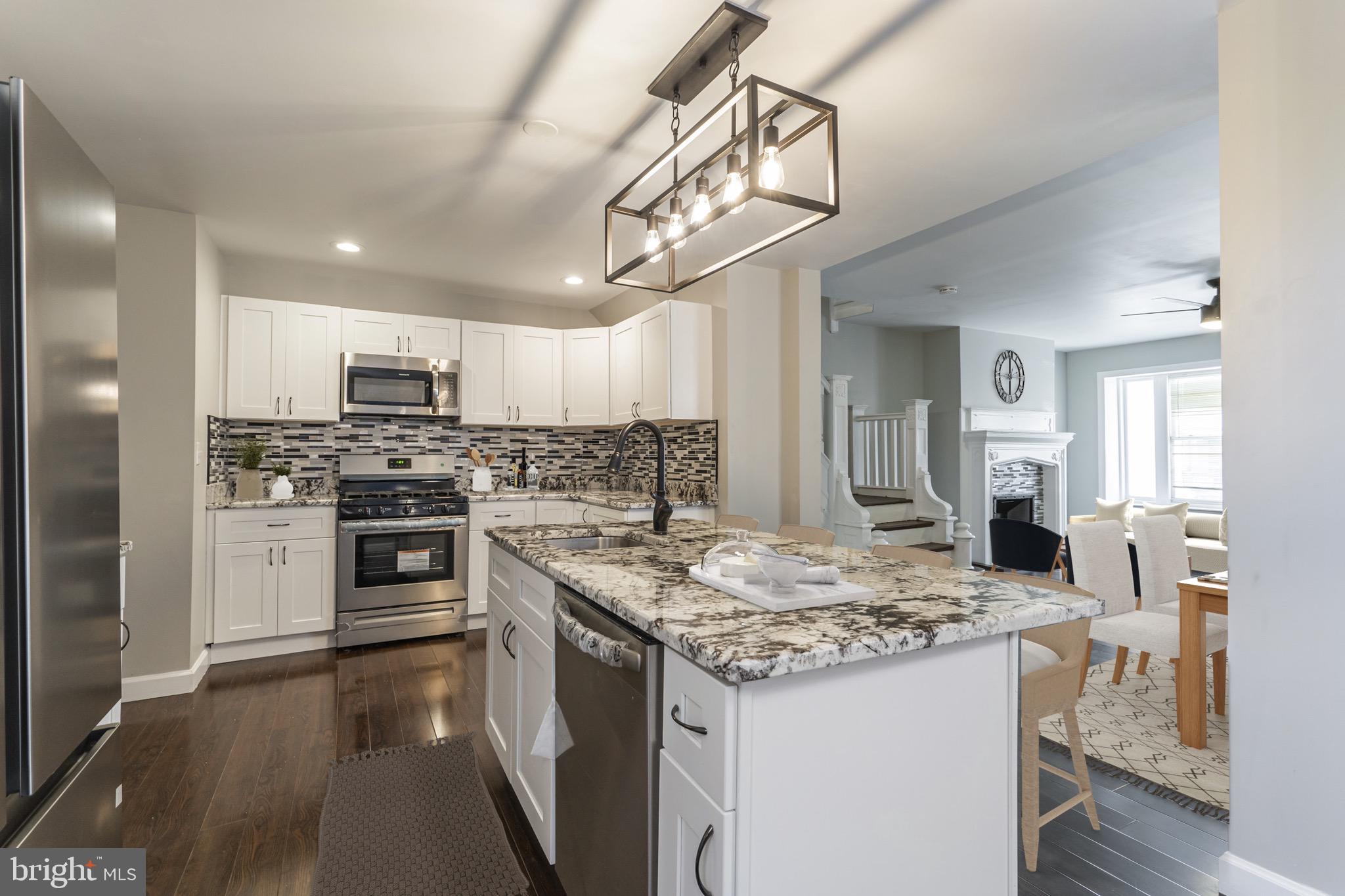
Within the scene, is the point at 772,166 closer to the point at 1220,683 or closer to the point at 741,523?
the point at 741,523

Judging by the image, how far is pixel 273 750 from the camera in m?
2.57

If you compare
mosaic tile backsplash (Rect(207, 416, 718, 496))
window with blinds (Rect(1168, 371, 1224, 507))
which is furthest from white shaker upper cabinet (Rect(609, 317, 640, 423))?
window with blinds (Rect(1168, 371, 1224, 507))

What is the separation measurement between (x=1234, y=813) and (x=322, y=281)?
17.1ft

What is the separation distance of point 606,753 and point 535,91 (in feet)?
6.69

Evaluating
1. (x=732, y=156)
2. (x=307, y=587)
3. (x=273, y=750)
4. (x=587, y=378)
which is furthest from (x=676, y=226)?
(x=307, y=587)

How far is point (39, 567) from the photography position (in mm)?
1019

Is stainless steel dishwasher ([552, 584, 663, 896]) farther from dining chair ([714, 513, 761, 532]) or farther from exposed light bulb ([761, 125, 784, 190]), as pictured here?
dining chair ([714, 513, 761, 532])

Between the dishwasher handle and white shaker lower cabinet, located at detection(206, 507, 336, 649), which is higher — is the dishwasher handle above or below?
above

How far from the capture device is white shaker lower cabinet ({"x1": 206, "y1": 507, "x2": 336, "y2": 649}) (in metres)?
3.58

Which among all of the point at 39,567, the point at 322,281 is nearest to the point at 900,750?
the point at 39,567

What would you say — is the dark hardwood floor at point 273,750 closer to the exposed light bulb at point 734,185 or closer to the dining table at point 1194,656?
the exposed light bulb at point 734,185

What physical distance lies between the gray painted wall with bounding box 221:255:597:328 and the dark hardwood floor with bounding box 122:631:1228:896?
240 cm

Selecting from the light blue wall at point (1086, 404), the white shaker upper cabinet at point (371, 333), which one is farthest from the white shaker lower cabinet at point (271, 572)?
the light blue wall at point (1086, 404)

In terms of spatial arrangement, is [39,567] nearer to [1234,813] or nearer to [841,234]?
[1234,813]
